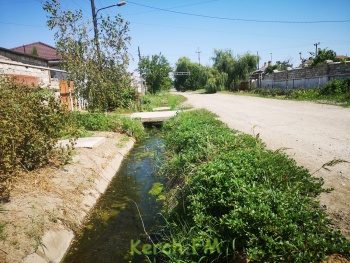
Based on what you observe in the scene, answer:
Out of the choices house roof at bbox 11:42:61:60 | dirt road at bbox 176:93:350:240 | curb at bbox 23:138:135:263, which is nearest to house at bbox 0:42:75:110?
curb at bbox 23:138:135:263

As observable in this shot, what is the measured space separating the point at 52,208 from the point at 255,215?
10.5ft

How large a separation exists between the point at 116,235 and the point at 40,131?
9.22 ft

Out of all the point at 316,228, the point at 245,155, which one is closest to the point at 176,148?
the point at 245,155

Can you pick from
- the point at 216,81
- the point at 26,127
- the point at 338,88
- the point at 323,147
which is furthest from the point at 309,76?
the point at 26,127

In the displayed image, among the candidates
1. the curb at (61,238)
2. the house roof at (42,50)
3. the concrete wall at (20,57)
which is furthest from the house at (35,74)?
the house roof at (42,50)

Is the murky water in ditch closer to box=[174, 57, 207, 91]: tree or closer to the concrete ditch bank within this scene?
the concrete ditch bank

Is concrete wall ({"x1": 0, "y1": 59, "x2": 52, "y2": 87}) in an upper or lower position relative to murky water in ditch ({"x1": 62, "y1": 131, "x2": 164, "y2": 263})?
upper

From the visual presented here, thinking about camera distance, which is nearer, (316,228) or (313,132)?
A: (316,228)

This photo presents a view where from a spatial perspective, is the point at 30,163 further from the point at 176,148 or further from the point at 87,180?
A: the point at 176,148

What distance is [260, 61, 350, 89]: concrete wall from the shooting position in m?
16.1

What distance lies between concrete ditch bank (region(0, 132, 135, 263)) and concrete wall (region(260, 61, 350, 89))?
18.0 meters

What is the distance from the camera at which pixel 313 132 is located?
256 inches

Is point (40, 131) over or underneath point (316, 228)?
over

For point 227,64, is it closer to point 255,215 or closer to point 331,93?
point 331,93
